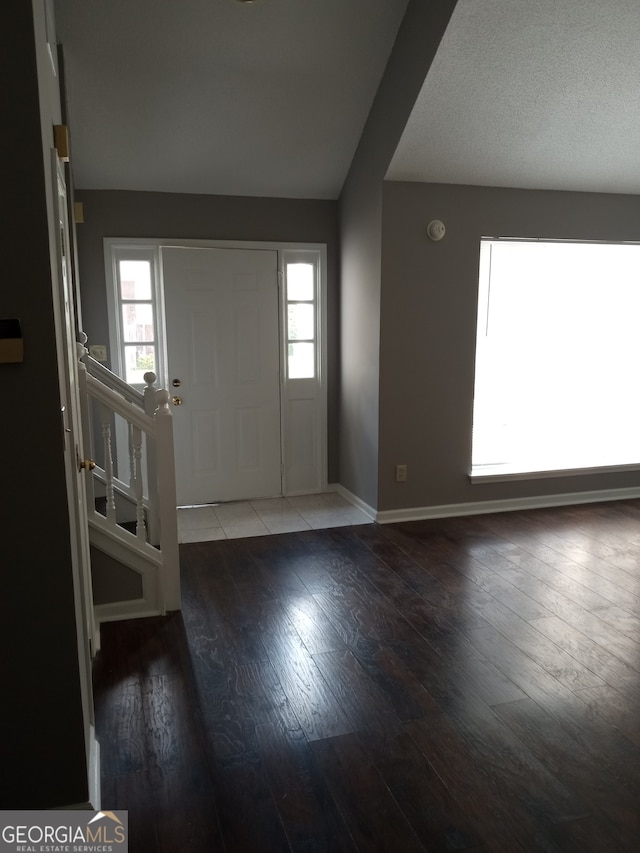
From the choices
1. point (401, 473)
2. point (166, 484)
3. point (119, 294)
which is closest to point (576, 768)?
point (166, 484)

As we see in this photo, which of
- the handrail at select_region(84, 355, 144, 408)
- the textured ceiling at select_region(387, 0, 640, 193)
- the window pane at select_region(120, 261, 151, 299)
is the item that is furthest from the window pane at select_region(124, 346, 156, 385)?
the textured ceiling at select_region(387, 0, 640, 193)

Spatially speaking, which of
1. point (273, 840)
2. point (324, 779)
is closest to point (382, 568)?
point (324, 779)

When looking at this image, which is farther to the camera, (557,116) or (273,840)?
(557,116)

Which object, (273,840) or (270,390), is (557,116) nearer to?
(270,390)

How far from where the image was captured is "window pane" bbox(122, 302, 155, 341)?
15.0ft

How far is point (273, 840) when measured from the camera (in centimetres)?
169

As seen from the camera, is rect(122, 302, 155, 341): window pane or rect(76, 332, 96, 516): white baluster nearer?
rect(76, 332, 96, 516): white baluster

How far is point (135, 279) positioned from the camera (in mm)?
4570

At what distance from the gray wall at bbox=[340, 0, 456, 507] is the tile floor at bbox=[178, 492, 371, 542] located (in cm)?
21

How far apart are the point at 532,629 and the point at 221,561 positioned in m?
1.74

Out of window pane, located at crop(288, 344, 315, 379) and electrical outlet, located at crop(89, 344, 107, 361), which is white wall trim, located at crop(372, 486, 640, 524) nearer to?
window pane, located at crop(288, 344, 315, 379)

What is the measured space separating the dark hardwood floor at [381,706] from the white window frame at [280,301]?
4.96 ft

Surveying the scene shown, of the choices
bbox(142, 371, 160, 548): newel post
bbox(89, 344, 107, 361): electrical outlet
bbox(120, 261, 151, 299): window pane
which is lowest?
bbox(142, 371, 160, 548): newel post

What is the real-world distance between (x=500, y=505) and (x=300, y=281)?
224cm
